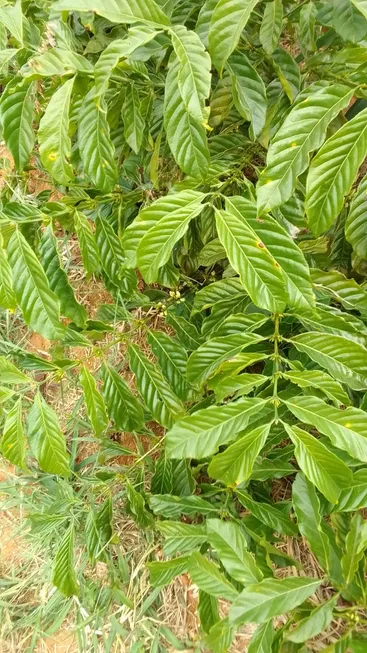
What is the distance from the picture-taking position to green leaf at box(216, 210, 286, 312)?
2.27 ft

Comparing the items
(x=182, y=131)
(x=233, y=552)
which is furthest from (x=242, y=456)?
(x=182, y=131)

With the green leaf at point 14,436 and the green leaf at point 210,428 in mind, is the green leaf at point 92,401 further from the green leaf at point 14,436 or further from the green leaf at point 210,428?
the green leaf at point 210,428

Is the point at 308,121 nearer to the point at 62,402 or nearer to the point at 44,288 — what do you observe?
the point at 44,288

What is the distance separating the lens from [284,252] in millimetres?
729

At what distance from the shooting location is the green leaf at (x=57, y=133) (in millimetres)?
735

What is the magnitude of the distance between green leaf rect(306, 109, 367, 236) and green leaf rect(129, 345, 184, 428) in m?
0.49

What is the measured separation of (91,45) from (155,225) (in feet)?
2.01

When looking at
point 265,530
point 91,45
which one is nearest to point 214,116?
point 91,45

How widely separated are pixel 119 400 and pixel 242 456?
37 centimetres

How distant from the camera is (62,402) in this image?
1725mm

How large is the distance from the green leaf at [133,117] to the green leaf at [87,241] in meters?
0.15

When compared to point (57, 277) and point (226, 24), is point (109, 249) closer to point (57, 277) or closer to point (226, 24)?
point (57, 277)

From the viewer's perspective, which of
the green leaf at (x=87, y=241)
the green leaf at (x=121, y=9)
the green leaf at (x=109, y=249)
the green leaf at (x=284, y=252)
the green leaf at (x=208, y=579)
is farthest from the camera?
the green leaf at (x=109, y=249)

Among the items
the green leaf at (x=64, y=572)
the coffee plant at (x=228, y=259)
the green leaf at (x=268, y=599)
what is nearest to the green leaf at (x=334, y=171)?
the coffee plant at (x=228, y=259)
